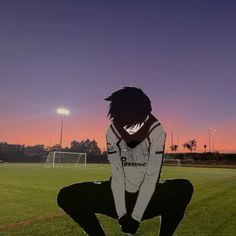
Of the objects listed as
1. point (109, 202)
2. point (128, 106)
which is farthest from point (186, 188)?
point (128, 106)

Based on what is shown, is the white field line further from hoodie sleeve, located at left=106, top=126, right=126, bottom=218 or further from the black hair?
the black hair

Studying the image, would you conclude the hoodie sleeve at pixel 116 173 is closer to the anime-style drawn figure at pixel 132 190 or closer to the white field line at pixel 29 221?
the anime-style drawn figure at pixel 132 190

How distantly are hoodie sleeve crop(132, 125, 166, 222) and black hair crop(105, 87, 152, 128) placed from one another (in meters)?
0.33

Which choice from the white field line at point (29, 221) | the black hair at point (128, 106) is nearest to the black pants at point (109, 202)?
the black hair at point (128, 106)

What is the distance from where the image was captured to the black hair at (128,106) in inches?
178

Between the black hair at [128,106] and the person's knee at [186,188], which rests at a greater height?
the black hair at [128,106]

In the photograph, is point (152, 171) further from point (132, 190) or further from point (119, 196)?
point (119, 196)

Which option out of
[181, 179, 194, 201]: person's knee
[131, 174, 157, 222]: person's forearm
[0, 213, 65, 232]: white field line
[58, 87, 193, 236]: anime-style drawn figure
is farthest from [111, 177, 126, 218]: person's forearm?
[0, 213, 65, 232]: white field line

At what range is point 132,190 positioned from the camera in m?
4.24

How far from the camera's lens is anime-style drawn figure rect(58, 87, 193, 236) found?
13.7 feet

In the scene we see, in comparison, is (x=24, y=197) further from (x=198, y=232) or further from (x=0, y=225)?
(x=198, y=232)

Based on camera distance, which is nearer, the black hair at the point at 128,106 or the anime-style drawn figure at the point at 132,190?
the anime-style drawn figure at the point at 132,190

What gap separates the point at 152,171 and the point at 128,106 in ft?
3.04

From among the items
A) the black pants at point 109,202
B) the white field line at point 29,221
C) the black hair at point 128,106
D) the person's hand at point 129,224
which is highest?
the black hair at point 128,106
